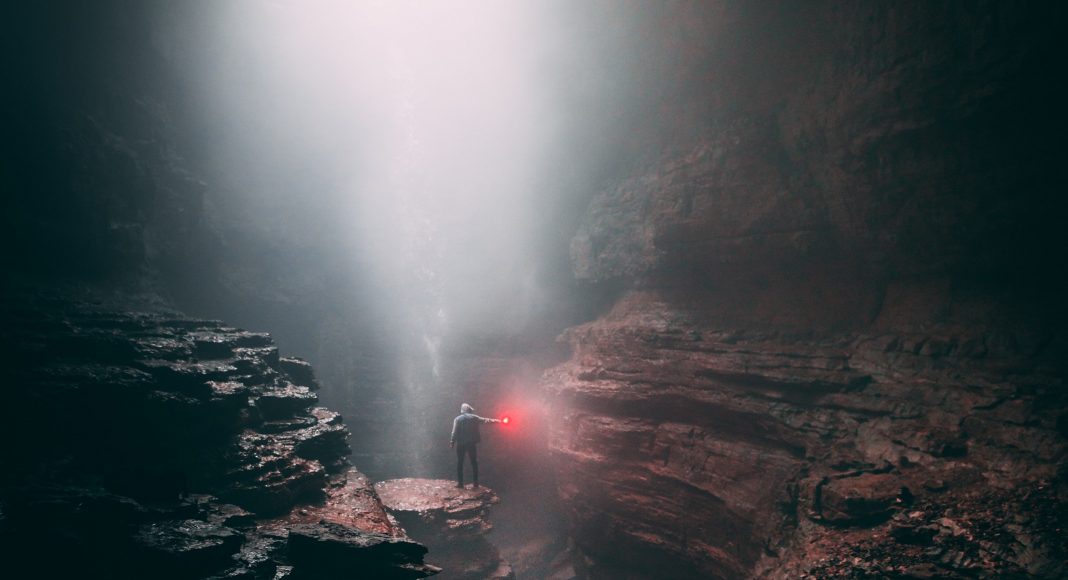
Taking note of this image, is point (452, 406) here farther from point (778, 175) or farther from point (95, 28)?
point (95, 28)

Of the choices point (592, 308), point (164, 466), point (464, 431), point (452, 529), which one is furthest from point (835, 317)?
point (164, 466)

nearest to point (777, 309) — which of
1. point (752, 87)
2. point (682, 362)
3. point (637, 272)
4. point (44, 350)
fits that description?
point (682, 362)

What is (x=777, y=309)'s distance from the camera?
593 inches

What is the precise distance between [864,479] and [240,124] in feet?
93.1

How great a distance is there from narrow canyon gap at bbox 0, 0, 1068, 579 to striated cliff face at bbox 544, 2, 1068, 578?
0.07 m

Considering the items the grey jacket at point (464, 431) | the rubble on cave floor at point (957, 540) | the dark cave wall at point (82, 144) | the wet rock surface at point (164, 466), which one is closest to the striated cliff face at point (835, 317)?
the rubble on cave floor at point (957, 540)

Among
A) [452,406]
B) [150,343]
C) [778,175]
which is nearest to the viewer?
[150,343]

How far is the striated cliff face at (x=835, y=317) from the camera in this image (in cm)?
960

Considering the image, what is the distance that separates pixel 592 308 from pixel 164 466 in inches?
629

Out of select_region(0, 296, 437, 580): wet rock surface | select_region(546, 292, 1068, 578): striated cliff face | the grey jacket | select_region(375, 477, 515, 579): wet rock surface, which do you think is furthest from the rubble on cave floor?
the grey jacket

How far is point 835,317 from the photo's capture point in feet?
45.5

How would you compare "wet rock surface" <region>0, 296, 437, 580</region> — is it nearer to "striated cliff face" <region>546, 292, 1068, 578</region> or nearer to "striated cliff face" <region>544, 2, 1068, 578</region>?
"striated cliff face" <region>546, 292, 1068, 578</region>

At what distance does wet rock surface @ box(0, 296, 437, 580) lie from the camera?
7699 millimetres

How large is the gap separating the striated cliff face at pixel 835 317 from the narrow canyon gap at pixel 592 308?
0.23 ft
